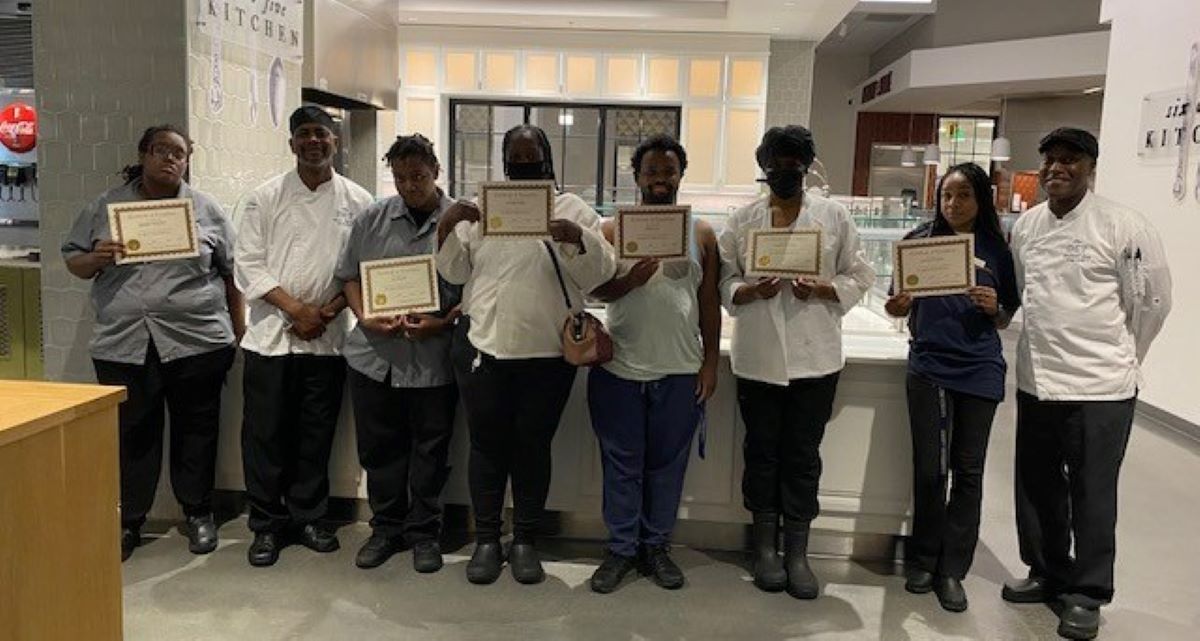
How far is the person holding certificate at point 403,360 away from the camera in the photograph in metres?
2.67

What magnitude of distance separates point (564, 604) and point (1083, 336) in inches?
63.7

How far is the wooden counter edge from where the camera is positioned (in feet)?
4.41

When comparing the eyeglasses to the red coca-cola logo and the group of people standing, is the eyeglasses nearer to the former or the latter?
the group of people standing

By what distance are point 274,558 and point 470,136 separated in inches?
249

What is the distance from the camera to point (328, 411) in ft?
9.59

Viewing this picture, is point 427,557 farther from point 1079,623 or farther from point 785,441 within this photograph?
point 1079,623

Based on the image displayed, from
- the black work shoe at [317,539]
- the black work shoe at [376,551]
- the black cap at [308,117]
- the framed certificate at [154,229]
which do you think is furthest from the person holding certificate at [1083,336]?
the framed certificate at [154,229]

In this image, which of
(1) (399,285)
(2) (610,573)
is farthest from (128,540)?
(2) (610,573)

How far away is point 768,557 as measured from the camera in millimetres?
2828

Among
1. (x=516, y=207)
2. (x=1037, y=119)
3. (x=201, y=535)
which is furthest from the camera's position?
(x=1037, y=119)

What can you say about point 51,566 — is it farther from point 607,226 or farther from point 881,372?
point 881,372

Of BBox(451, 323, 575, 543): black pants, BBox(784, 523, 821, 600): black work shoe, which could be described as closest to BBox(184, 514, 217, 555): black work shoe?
BBox(451, 323, 575, 543): black pants

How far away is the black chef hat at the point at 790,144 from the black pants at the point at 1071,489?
94cm

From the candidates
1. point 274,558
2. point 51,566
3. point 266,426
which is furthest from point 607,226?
point 51,566
